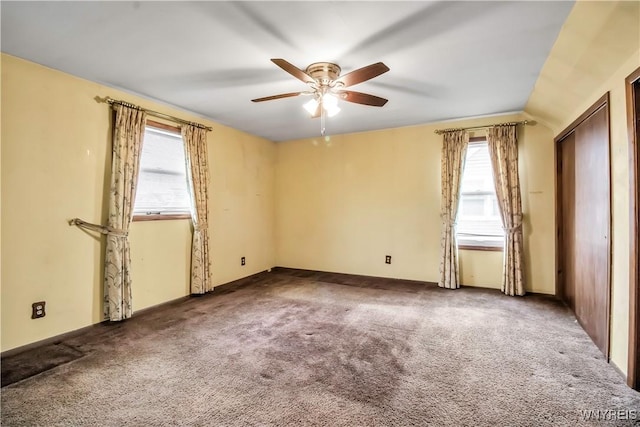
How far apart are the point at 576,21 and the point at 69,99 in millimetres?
4048

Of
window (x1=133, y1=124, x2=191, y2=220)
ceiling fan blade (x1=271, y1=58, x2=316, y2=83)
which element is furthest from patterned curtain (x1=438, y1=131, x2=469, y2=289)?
window (x1=133, y1=124, x2=191, y2=220)

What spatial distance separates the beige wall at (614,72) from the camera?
176cm

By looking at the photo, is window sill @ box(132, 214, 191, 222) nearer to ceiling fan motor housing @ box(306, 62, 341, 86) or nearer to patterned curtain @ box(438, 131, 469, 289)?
ceiling fan motor housing @ box(306, 62, 341, 86)

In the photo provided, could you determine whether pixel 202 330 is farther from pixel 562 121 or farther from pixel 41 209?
pixel 562 121

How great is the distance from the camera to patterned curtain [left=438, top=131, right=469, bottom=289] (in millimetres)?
4172

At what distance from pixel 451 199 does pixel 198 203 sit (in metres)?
3.49

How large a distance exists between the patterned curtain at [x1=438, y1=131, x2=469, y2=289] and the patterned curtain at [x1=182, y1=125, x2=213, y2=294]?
330 centimetres

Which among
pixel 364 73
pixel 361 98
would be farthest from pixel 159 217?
pixel 364 73

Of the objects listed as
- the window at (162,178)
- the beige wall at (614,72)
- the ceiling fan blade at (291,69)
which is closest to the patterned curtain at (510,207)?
the beige wall at (614,72)

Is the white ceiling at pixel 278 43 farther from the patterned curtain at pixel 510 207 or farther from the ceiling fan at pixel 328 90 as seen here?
the patterned curtain at pixel 510 207

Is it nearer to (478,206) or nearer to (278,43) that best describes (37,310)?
(278,43)

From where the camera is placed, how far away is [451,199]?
4215 millimetres

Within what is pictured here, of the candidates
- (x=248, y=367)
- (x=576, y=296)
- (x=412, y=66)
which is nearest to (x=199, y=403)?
(x=248, y=367)

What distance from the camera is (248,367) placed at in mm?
2195
